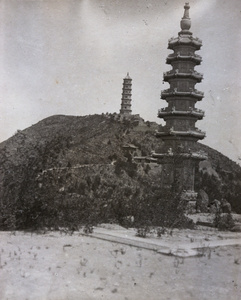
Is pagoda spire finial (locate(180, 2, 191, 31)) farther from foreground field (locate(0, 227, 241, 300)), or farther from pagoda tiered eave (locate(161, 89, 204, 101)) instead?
foreground field (locate(0, 227, 241, 300))

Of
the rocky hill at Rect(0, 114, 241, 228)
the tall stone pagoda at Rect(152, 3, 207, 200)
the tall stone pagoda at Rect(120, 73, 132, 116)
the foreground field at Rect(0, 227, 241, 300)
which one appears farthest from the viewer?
the tall stone pagoda at Rect(120, 73, 132, 116)

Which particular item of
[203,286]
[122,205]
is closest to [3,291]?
[203,286]

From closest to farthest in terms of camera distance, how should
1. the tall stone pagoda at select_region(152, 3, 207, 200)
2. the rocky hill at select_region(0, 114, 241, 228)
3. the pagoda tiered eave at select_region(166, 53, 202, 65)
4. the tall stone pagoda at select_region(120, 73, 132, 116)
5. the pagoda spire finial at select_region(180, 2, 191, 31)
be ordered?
the rocky hill at select_region(0, 114, 241, 228), the pagoda tiered eave at select_region(166, 53, 202, 65), the tall stone pagoda at select_region(152, 3, 207, 200), the pagoda spire finial at select_region(180, 2, 191, 31), the tall stone pagoda at select_region(120, 73, 132, 116)

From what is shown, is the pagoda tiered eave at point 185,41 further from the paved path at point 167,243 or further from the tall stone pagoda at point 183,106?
the paved path at point 167,243

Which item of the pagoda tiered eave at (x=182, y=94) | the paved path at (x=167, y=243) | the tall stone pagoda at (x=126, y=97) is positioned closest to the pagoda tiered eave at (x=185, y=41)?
the pagoda tiered eave at (x=182, y=94)

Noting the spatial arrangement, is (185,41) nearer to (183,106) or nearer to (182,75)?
(182,75)

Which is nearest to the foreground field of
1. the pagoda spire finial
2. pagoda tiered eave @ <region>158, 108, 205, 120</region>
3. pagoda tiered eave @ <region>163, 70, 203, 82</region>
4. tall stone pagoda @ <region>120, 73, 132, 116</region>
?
pagoda tiered eave @ <region>158, 108, 205, 120</region>
